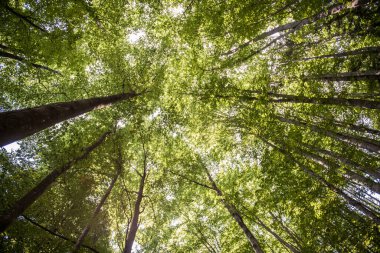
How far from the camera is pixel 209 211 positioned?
46.9 ft

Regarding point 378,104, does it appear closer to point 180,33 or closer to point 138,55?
point 180,33

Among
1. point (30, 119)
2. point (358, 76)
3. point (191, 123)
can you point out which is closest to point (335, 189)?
point (358, 76)

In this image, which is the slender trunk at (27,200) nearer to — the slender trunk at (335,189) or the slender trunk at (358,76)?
the slender trunk at (335,189)

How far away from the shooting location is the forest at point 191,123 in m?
6.92

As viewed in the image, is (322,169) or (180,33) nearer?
(322,169)

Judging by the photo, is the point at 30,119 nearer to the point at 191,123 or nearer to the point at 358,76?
the point at 191,123

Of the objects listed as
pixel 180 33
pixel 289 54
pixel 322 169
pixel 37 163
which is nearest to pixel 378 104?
pixel 322 169

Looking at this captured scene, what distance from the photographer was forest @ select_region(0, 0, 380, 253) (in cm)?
692

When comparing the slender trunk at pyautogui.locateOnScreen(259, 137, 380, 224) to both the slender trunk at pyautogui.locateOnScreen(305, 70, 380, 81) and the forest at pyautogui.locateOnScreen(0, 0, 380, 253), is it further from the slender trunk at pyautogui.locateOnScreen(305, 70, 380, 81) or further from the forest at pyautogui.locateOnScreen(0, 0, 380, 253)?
the slender trunk at pyautogui.locateOnScreen(305, 70, 380, 81)

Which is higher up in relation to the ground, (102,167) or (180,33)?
(180,33)

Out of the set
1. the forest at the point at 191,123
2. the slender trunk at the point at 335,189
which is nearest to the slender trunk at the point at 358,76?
the forest at the point at 191,123

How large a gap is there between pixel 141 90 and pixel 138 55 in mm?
2700

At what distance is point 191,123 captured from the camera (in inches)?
432

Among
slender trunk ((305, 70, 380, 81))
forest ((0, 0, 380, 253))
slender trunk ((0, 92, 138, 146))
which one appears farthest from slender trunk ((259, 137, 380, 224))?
slender trunk ((0, 92, 138, 146))
